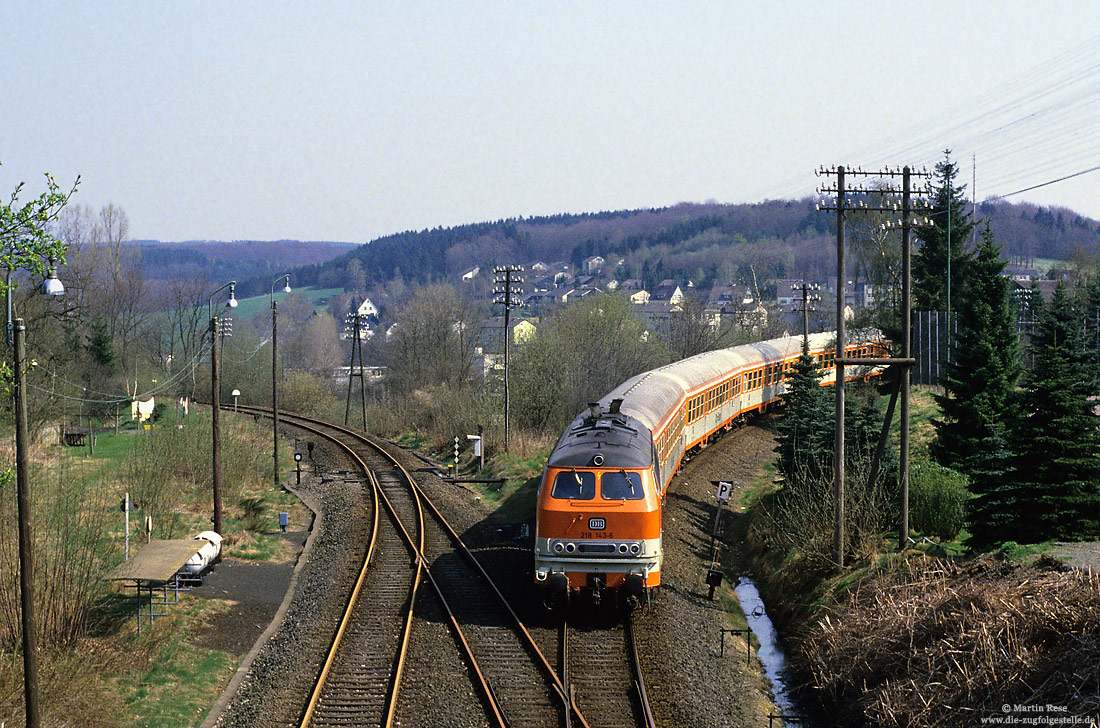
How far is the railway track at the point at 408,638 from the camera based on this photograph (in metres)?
12.0

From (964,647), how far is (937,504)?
355 inches

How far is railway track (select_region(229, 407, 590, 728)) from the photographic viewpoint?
1198cm

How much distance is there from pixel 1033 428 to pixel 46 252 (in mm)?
15788

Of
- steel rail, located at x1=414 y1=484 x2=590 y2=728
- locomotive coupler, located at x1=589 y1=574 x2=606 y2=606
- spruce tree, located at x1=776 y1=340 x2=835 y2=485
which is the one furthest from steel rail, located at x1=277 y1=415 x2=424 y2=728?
spruce tree, located at x1=776 y1=340 x2=835 y2=485

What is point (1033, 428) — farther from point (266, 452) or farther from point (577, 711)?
point (266, 452)

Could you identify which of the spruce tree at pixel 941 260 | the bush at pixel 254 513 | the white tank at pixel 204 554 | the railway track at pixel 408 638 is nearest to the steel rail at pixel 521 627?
the railway track at pixel 408 638

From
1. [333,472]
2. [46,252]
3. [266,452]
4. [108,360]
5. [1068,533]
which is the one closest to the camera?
[46,252]

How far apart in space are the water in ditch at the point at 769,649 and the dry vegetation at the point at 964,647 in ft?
1.77

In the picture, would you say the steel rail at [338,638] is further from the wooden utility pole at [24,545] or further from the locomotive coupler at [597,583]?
the locomotive coupler at [597,583]

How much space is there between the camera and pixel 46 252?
11219 millimetres

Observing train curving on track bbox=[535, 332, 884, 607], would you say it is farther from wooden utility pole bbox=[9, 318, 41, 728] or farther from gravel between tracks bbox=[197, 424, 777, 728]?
wooden utility pole bbox=[9, 318, 41, 728]

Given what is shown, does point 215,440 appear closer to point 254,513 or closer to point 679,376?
point 254,513

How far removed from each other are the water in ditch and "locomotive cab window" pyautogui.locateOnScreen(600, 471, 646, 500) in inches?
145

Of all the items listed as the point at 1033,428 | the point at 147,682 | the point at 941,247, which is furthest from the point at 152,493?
the point at 941,247
